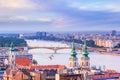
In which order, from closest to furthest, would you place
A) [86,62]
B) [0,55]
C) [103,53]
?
[86,62] < [0,55] < [103,53]

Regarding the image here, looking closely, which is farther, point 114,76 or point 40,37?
point 40,37

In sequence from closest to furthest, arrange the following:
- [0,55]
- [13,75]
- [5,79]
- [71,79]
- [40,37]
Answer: [71,79] → [13,75] → [5,79] → [0,55] → [40,37]

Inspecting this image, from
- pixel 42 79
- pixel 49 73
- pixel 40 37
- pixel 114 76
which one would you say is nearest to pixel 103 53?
pixel 114 76

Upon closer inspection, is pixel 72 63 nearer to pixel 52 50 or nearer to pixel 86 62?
pixel 86 62

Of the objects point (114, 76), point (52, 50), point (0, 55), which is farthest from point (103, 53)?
point (114, 76)

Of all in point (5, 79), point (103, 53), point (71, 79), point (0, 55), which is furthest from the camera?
point (103, 53)

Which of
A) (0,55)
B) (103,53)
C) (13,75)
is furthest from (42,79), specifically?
(103,53)

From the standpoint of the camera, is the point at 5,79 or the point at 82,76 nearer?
the point at 82,76

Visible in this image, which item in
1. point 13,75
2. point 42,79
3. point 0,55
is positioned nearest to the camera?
point 42,79

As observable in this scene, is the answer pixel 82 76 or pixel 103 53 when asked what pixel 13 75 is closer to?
pixel 82 76
